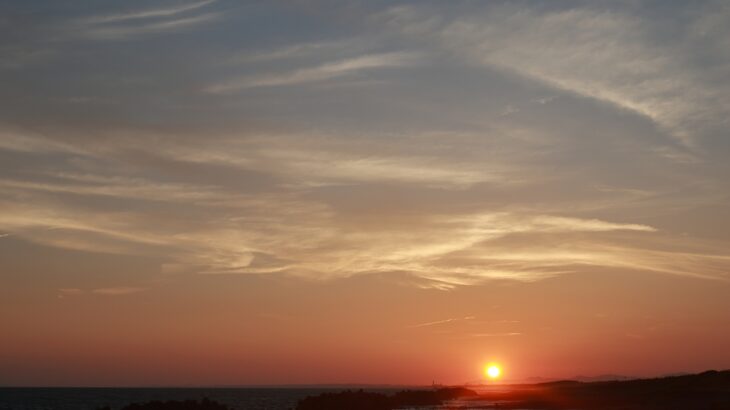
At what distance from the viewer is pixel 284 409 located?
4016 inches

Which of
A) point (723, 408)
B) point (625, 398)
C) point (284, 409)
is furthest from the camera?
point (284, 409)

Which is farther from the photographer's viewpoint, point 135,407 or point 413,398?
point 413,398

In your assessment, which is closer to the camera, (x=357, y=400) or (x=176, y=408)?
(x=176, y=408)

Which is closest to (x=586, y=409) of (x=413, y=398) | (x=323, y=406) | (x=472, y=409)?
(x=472, y=409)

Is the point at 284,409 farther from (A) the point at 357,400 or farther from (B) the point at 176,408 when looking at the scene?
(B) the point at 176,408

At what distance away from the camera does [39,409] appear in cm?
10931

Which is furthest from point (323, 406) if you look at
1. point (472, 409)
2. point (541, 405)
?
point (541, 405)

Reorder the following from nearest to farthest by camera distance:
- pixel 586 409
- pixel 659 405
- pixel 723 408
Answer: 1. pixel 723 408
2. pixel 659 405
3. pixel 586 409

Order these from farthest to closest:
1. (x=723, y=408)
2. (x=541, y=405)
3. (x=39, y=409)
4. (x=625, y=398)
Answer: (x=39, y=409)
(x=541, y=405)
(x=625, y=398)
(x=723, y=408)

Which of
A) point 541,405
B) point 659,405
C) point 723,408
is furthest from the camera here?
point 541,405

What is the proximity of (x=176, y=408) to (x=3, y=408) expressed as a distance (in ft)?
205

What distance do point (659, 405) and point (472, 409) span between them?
20794 mm

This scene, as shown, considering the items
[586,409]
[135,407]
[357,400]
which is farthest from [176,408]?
[586,409]

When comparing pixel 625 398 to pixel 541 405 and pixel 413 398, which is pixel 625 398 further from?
pixel 413 398
